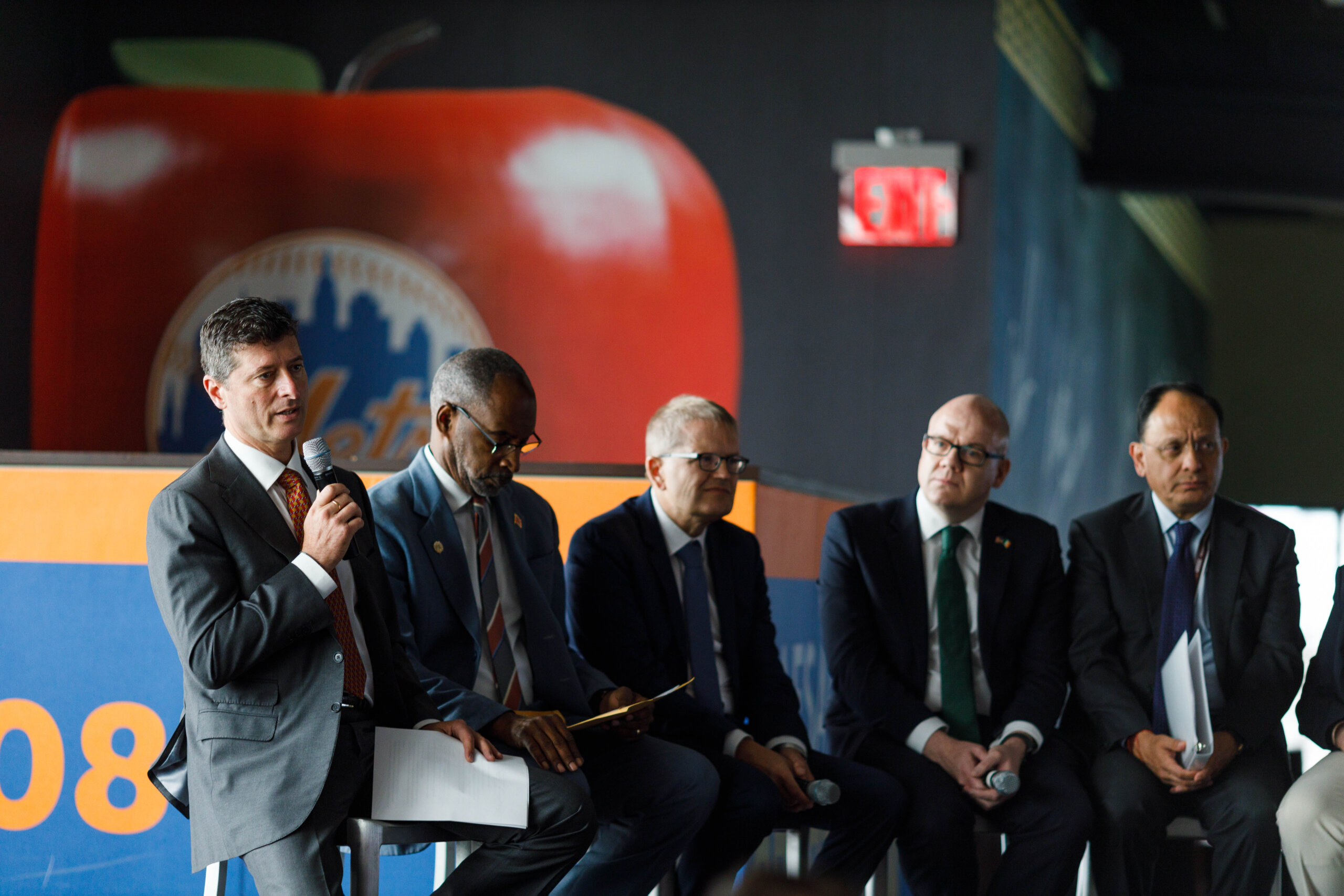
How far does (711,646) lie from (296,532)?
983 millimetres

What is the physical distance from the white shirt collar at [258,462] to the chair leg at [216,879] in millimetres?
624

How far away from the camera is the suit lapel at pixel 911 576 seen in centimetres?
287

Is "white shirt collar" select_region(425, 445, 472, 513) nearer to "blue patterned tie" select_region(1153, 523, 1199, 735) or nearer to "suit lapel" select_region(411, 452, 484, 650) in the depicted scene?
"suit lapel" select_region(411, 452, 484, 650)

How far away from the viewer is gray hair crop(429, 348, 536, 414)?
2480 mm

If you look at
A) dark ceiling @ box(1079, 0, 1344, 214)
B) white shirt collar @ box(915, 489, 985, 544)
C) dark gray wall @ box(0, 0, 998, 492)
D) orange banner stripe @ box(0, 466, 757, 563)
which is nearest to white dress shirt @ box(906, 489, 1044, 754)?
white shirt collar @ box(915, 489, 985, 544)

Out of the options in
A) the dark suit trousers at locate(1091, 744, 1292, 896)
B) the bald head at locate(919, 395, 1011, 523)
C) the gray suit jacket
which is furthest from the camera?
the bald head at locate(919, 395, 1011, 523)

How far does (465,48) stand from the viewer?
638 cm

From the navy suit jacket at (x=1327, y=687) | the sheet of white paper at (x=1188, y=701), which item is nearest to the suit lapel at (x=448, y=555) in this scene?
the sheet of white paper at (x=1188, y=701)

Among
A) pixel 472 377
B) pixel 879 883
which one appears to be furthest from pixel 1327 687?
pixel 472 377

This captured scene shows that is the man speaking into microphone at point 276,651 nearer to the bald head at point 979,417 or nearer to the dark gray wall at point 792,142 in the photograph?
the bald head at point 979,417

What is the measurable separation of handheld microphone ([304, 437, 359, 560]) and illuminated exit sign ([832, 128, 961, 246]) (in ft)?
14.1

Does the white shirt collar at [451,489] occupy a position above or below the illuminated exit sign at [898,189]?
below

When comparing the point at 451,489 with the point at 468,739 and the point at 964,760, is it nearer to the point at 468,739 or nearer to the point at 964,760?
the point at 468,739

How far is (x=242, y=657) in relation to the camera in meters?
2.01
